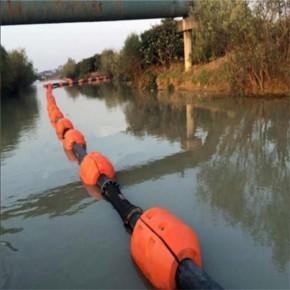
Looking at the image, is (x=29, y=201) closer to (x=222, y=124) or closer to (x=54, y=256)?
(x=54, y=256)

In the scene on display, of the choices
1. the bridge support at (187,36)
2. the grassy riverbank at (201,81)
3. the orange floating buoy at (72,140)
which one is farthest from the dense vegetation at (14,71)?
the orange floating buoy at (72,140)

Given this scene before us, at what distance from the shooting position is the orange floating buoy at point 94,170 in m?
6.61

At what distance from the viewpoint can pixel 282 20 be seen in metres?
14.5

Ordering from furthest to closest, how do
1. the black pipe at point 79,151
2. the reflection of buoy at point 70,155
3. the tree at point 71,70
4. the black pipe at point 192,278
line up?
1. the tree at point 71,70
2. the reflection of buoy at point 70,155
3. the black pipe at point 79,151
4. the black pipe at point 192,278

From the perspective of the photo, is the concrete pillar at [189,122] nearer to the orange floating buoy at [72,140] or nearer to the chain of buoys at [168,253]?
the orange floating buoy at [72,140]

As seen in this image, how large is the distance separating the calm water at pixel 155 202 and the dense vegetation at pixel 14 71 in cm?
2789

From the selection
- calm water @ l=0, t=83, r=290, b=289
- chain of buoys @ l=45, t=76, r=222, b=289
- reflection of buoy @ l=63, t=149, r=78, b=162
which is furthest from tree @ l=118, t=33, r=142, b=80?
chain of buoys @ l=45, t=76, r=222, b=289

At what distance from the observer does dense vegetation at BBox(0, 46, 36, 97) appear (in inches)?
1474

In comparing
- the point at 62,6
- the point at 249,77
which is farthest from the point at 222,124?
the point at 62,6

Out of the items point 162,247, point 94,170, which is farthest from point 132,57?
point 162,247

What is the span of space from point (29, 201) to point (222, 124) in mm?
6495

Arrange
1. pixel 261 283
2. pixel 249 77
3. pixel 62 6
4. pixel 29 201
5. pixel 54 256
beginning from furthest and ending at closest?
Answer: pixel 62 6
pixel 249 77
pixel 29 201
pixel 54 256
pixel 261 283

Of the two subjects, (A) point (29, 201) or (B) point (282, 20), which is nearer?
(A) point (29, 201)

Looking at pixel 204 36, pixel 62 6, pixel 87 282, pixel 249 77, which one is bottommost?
pixel 87 282
